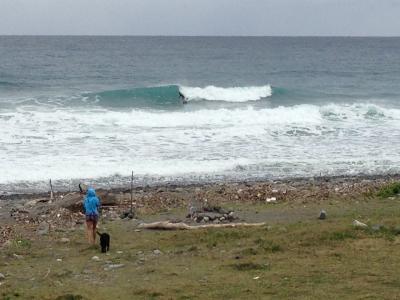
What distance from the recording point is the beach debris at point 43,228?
1464 cm

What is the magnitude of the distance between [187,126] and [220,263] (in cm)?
2199

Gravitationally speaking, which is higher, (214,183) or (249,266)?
(214,183)

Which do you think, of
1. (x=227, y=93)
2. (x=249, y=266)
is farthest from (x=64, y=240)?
(x=227, y=93)

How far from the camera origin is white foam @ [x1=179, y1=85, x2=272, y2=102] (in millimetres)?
47719

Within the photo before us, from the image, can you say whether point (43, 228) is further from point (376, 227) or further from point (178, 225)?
point (376, 227)

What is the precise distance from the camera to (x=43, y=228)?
49.4 ft

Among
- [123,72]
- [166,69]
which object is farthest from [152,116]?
[166,69]

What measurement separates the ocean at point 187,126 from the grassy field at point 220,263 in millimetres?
7531

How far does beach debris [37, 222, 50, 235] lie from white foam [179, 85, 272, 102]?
3178 centimetres

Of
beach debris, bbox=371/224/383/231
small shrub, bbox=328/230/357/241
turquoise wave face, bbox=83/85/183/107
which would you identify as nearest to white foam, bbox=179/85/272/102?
turquoise wave face, bbox=83/85/183/107

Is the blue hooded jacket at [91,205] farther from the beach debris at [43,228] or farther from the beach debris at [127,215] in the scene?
the beach debris at [127,215]

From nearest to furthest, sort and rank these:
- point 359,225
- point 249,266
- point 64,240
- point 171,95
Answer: point 249,266
point 359,225
point 64,240
point 171,95

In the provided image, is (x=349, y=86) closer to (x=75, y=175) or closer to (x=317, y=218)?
(x=75, y=175)

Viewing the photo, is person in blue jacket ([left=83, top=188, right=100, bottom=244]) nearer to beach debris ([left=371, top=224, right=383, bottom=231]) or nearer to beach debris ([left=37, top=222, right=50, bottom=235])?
beach debris ([left=37, top=222, right=50, bottom=235])
